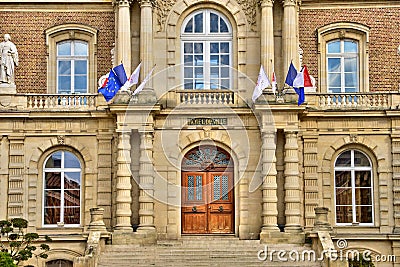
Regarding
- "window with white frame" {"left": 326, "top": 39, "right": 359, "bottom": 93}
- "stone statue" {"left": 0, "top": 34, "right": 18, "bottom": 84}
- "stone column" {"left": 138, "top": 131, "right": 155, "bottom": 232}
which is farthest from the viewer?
"window with white frame" {"left": 326, "top": 39, "right": 359, "bottom": 93}

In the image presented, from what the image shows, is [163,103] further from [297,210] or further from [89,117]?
[297,210]

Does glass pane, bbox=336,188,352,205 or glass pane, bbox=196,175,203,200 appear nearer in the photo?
glass pane, bbox=196,175,203,200

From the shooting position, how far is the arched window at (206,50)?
108ft

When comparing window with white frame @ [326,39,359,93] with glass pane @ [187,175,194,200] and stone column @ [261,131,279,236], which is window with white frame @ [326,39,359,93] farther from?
glass pane @ [187,175,194,200]

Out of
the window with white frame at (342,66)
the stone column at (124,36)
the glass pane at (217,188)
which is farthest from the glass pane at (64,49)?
the window with white frame at (342,66)

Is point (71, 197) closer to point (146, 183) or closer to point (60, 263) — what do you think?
point (60, 263)

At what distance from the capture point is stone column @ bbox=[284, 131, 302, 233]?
30719mm

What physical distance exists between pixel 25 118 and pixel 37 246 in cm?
430

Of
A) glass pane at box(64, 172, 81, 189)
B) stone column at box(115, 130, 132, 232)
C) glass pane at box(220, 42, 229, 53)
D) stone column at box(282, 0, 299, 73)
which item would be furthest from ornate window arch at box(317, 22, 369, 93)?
glass pane at box(64, 172, 81, 189)

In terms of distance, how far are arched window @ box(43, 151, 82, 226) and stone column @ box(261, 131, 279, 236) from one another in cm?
634

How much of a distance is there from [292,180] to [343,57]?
18.6 ft

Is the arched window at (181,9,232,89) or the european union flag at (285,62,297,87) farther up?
the arched window at (181,9,232,89)

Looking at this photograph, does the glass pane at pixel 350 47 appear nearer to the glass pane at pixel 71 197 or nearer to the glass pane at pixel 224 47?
the glass pane at pixel 224 47

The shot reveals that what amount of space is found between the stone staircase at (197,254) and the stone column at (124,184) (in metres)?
1.15
